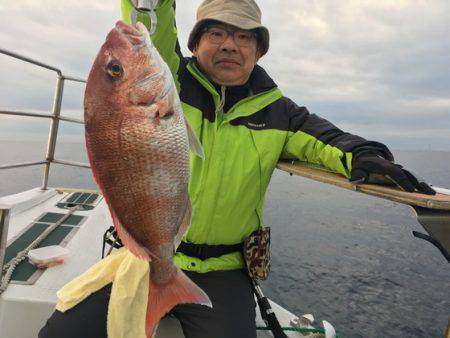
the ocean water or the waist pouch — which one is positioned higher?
the waist pouch

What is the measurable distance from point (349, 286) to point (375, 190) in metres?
9.65

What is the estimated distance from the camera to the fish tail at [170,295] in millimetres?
1881

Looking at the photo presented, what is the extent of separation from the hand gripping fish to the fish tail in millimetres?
168

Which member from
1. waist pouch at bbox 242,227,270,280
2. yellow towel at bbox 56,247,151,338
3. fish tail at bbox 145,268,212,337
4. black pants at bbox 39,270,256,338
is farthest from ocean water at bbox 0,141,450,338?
fish tail at bbox 145,268,212,337

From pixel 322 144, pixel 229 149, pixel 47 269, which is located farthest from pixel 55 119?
pixel 322 144

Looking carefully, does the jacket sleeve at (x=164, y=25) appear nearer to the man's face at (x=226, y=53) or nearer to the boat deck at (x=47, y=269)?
the man's face at (x=226, y=53)

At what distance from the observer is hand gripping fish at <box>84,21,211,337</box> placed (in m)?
1.64

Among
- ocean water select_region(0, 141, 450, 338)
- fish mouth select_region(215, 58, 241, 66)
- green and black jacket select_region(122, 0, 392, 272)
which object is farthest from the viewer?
ocean water select_region(0, 141, 450, 338)

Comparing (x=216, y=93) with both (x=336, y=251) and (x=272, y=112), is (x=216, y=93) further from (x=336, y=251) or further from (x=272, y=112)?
(x=336, y=251)

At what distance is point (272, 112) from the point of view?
3.04m

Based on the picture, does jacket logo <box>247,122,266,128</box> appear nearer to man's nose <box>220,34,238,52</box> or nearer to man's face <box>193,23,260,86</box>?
man's face <box>193,23,260,86</box>

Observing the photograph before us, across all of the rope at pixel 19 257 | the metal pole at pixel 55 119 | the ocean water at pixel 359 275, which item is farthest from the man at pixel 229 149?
the ocean water at pixel 359 275

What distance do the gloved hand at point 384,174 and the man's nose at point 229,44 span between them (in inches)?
52.1

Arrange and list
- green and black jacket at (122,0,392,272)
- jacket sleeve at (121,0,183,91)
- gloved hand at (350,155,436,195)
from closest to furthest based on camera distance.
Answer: gloved hand at (350,155,436,195), jacket sleeve at (121,0,183,91), green and black jacket at (122,0,392,272)
